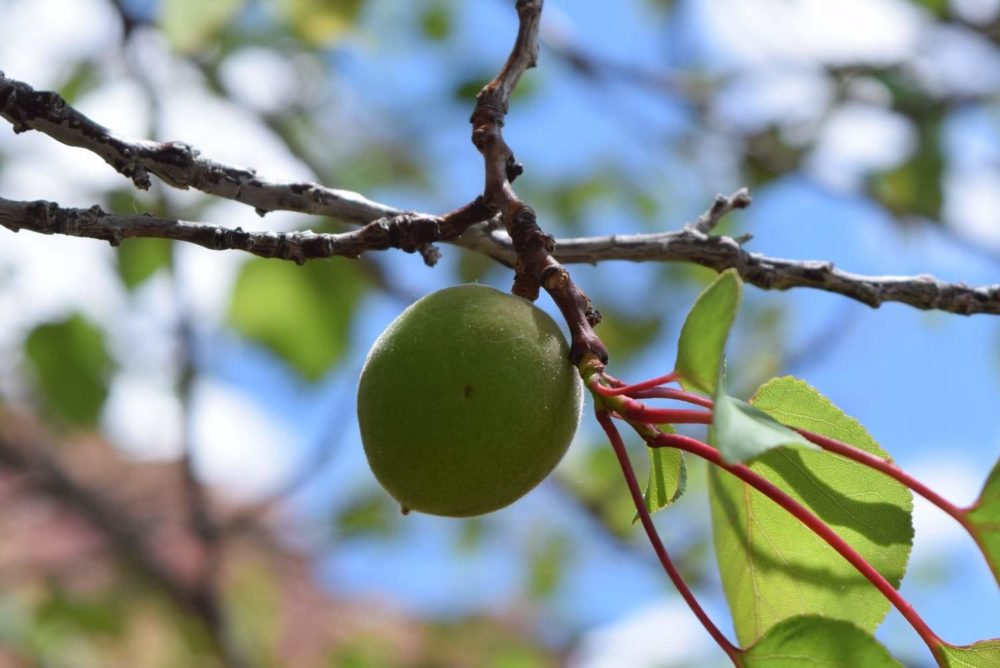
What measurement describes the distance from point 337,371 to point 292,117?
842mm

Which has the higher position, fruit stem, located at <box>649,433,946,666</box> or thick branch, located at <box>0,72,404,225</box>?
thick branch, located at <box>0,72,404,225</box>

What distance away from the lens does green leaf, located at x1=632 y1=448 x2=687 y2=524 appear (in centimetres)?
94

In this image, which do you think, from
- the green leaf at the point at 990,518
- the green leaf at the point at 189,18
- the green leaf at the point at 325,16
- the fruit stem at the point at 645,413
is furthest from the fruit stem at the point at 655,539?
the green leaf at the point at 325,16

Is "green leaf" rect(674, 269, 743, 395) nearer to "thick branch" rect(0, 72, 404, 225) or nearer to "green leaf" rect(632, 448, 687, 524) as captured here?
"green leaf" rect(632, 448, 687, 524)

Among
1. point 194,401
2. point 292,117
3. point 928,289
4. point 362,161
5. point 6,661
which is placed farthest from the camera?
point 6,661

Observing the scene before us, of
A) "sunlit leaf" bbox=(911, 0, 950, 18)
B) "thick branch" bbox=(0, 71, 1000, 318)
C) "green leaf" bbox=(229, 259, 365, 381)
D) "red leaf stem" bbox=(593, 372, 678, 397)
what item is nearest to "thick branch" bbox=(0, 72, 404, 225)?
"thick branch" bbox=(0, 71, 1000, 318)

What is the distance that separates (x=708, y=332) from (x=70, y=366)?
231 cm

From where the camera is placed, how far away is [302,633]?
8.38 meters

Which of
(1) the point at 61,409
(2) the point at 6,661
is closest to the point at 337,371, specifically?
(1) the point at 61,409

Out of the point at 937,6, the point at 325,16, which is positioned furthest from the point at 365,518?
the point at 937,6

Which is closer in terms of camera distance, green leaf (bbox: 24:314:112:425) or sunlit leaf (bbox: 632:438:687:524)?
sunlit leaf (bbox: 632:438:687:524)

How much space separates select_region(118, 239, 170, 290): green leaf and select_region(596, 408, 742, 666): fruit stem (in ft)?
6.61

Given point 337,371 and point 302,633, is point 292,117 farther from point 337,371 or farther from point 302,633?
point 302,633

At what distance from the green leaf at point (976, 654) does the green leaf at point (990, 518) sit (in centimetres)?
8
